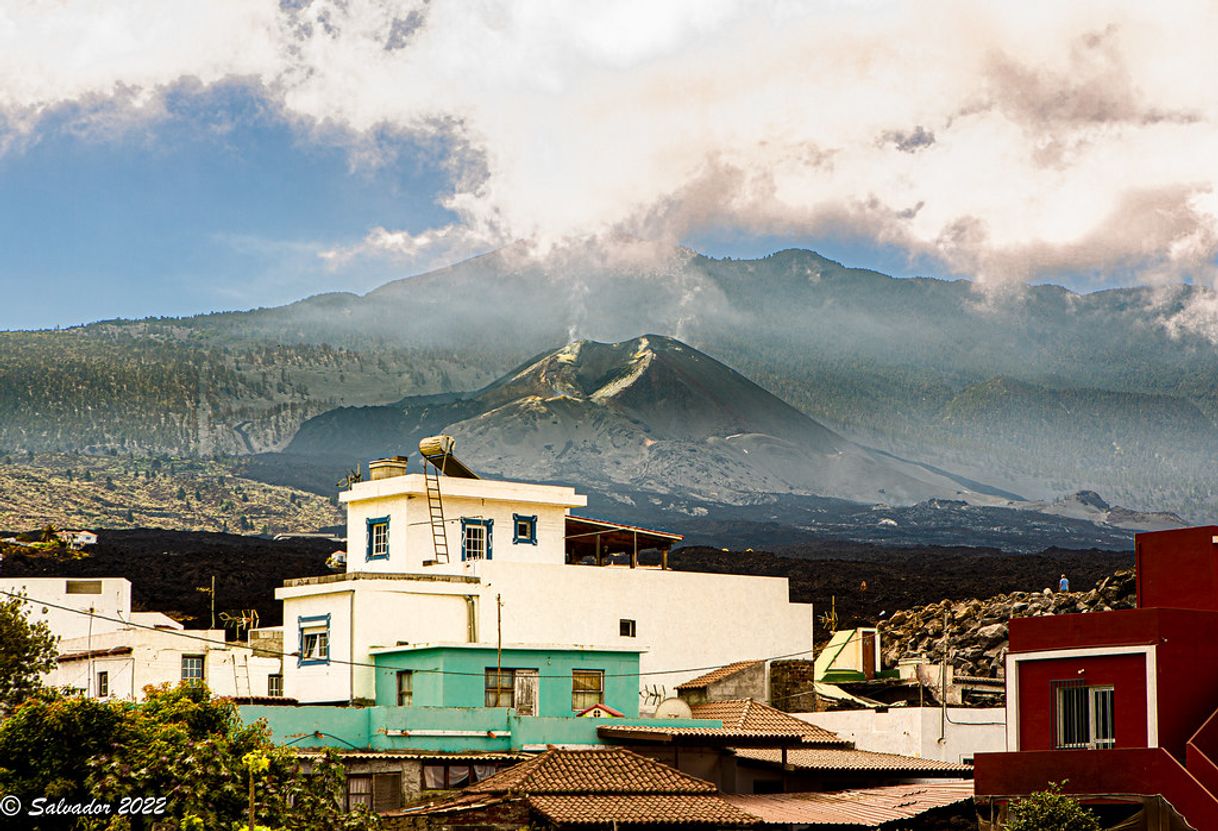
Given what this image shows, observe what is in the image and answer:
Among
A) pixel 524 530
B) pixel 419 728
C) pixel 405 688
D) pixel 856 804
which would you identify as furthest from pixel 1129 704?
pixel 524 530

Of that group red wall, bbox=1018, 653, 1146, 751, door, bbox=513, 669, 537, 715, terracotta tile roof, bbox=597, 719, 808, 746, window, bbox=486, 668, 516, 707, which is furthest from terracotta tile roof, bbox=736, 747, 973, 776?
red wall, bbox=1018, 653, 1146, 751

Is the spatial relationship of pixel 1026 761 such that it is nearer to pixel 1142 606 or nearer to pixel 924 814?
pixel 1142 606

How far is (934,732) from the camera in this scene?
54.2 m

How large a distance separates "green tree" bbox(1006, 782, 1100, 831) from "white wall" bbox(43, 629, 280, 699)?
2895cm

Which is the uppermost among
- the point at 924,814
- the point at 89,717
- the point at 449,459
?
the point at 449,459

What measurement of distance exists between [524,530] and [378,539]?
4954mm

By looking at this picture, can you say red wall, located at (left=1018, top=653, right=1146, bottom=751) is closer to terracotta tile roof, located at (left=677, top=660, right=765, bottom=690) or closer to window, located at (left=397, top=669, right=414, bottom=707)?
window, located at (left=397, top=669, right=414, bottom=707)

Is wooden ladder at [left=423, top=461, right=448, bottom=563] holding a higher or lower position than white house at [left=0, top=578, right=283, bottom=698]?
higher

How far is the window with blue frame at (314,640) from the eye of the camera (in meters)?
53.3

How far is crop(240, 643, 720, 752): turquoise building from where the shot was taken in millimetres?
45406

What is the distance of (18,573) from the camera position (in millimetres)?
123250

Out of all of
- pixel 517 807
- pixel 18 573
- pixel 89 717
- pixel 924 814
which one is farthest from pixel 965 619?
pixel 18 573

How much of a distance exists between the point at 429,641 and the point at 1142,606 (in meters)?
23.9

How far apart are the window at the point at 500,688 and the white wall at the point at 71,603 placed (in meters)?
19.7
